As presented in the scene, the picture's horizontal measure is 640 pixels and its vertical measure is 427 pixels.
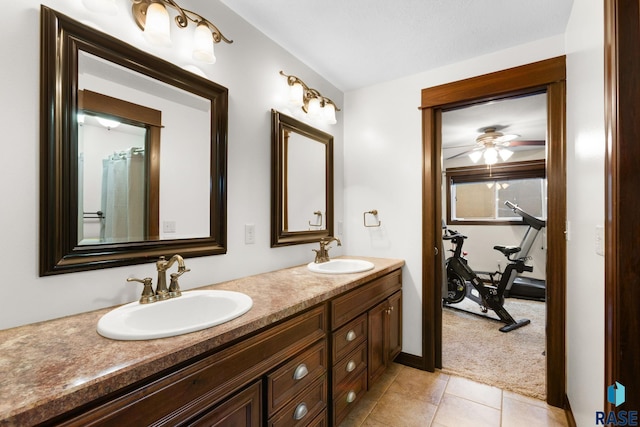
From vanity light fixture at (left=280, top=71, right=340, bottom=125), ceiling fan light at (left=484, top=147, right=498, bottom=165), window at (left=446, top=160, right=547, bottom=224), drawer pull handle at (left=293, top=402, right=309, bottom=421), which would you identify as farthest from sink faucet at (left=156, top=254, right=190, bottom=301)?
window at (left=446, top=160, right=547, bottom=224)

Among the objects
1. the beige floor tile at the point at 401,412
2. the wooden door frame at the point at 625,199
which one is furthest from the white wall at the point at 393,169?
the wooden door frame at the point at 625,199

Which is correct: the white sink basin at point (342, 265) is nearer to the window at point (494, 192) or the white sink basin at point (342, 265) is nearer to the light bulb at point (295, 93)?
the light bulb at point (295, 93)

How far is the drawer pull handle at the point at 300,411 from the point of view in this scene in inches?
49.1

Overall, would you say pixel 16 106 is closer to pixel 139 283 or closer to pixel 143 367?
pixel 139 283

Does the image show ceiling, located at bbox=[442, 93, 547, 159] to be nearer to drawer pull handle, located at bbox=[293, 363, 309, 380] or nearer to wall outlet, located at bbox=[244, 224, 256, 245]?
wall outlet, located at bbox=[244, 224, 256, 245]

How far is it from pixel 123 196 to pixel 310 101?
1.49 metres

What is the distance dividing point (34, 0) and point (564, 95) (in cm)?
269

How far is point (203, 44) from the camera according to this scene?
4.69 feet

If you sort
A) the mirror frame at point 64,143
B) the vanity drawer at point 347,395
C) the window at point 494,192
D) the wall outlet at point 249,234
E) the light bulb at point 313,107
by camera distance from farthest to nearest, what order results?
the window at point 494,192, the light bulb at point 313,107, the wall outlet at point 249,234, the vanity drawer at point 347,395, the mirror frame at point 64,143

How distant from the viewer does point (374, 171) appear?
2.59m

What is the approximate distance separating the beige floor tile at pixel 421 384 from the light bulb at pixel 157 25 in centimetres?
247

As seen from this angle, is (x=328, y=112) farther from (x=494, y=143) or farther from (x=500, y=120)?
(x=494, y=143)

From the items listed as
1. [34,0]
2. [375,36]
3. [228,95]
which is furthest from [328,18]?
[34,0]

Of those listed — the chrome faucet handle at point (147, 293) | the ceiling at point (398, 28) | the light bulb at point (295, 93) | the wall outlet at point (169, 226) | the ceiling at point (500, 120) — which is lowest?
the chrome faucet handle at point (147, 293)
